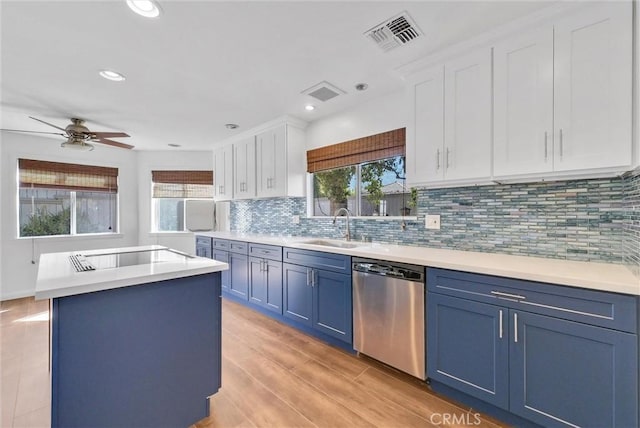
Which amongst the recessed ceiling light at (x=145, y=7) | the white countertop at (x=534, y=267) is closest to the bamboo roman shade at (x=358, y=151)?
the white countertop at (x=534, y=267)

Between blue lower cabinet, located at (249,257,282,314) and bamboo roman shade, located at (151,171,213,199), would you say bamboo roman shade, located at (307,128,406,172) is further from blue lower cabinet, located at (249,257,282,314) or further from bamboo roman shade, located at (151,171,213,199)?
bamboo roman shade, located at (151,171,213,199)

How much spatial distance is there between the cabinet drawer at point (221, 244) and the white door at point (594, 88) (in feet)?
11.7

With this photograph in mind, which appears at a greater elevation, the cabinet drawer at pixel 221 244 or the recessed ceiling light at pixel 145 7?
the recessed ceiling light at pixel 145 7

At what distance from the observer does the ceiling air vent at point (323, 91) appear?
254cm

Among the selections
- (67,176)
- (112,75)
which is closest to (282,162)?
(112,75)

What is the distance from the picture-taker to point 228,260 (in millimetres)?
3719

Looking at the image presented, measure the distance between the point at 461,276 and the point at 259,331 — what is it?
208cm

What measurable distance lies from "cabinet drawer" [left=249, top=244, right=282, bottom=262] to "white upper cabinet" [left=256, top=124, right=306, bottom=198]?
0.72 meters

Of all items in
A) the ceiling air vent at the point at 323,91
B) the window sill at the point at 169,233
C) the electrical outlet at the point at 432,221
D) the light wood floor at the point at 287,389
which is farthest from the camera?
the window sill at the point at 169,233

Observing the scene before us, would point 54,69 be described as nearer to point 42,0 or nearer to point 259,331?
point 42,0

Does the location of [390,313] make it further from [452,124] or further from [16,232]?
[16,232]

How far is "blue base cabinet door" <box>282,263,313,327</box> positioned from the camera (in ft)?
8.68

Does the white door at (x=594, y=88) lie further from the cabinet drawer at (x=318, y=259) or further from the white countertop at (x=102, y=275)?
the white countertop at (x=102, y=275)

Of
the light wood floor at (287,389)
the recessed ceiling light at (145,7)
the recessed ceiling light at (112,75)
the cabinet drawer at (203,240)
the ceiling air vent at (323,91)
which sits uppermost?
the ceiling air vent at (323,91)
